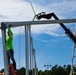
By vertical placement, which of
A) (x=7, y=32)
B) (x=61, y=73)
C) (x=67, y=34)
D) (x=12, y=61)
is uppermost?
(x=61, y=73)

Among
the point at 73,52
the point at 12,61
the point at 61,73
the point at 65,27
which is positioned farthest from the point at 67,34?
the point at 61,73

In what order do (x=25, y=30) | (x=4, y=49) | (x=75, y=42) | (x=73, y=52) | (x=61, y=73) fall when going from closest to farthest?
(x=4, y=49) < (x=25, y=30) < (x=73, y=52) < (x=75, y=42) < (x=61, y=73)

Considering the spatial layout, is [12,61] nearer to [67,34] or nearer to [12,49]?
[12,49]

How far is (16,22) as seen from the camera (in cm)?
1458

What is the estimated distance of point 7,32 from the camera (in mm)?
15258

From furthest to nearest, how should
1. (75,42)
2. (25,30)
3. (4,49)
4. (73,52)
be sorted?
(75,42) < (73,52) < (25,30) < (4,49)

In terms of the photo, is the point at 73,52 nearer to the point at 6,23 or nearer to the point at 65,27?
the point at 65,27

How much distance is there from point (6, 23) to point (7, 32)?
2.93 feet

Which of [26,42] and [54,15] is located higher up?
[54,15]

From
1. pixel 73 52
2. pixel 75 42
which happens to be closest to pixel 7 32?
pixel 73 52

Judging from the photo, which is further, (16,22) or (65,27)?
(65,27)

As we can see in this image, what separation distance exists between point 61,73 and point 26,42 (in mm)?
65036

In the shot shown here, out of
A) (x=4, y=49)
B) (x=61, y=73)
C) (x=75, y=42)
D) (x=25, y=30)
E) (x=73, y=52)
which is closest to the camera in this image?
(x=4, y=49)

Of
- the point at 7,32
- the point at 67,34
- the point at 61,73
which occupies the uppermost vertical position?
the point at 61,73
